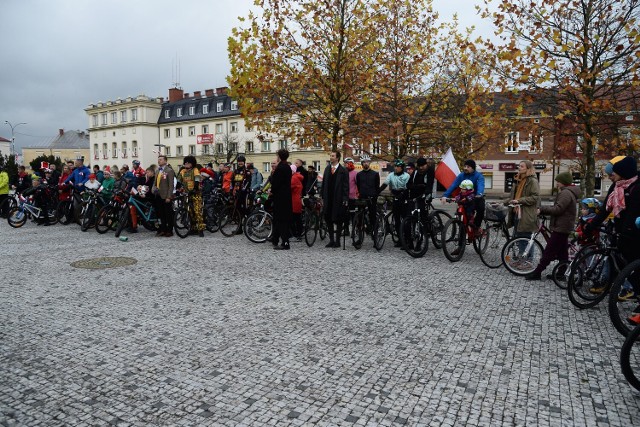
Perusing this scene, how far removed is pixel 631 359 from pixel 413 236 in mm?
6335

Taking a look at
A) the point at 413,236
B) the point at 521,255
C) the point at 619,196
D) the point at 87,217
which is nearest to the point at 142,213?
the point at 87,217

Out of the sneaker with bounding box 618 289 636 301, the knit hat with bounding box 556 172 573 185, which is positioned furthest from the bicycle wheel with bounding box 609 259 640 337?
the knit hat with bounding box 556 172 573 185

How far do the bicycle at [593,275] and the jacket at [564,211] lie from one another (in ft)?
3.91

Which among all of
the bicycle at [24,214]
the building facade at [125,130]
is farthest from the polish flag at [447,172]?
the building facade at [125,130]

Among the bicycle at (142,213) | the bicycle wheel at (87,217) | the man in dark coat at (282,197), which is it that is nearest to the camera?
the man in dark coat at (282,197)

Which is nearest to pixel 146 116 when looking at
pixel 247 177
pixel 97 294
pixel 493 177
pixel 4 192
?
pixel 493 177

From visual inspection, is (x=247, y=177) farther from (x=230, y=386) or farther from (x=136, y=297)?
(x=230, y=386)

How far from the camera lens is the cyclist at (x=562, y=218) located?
24.5ft

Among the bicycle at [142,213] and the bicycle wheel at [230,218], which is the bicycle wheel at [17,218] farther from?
the bicycle wheel at [230,218]

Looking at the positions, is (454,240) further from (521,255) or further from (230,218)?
(230,218)

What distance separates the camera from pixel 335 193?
1076 centimetres

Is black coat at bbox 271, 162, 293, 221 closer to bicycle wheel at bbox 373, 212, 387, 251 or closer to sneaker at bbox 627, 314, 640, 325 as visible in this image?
bicycle wheel at bbox 373, 212, 387, 251

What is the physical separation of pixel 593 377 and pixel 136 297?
5307mm

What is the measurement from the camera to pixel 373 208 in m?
10.9
